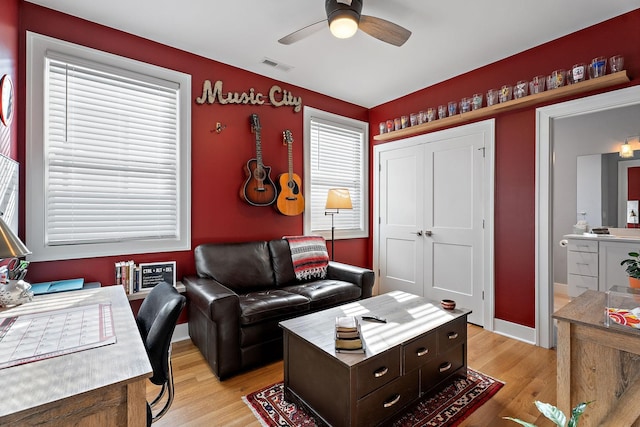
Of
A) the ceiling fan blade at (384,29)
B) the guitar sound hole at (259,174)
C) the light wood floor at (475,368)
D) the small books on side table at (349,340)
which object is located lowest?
the light wood floor at (475,368)

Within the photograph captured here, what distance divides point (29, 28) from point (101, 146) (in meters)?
0.92

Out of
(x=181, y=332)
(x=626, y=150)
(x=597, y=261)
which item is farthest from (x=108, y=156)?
(x=626, y=150)

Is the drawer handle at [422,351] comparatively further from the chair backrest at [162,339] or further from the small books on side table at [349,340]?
the chair backrest at [162,339]

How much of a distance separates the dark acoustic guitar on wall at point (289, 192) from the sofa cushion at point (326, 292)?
2.88ft

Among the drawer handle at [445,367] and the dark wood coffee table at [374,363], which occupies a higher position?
the dark wood coffee table at [374,363]

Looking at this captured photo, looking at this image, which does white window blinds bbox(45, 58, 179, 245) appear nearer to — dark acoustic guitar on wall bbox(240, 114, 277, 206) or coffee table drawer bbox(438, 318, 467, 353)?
dark acoustic guitar on wall bbox(240, 114, 277, 206)

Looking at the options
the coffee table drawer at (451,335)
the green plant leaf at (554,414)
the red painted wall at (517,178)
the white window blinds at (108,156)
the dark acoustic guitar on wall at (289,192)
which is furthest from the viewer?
the dark acoustic guitar on wall at (289,192)

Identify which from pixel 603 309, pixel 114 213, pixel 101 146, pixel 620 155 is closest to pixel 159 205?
pixel 114 213

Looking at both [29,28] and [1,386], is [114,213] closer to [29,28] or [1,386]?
[29,28]

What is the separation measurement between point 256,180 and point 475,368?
2.62m

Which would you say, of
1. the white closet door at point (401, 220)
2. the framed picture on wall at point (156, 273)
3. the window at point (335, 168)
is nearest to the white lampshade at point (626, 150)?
the white closet door at point (401, 220)

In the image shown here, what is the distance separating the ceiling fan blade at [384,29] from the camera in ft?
6.57

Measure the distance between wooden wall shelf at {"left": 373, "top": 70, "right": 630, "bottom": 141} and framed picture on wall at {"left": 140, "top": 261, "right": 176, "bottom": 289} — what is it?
3012 mm

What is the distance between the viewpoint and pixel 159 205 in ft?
9.34
